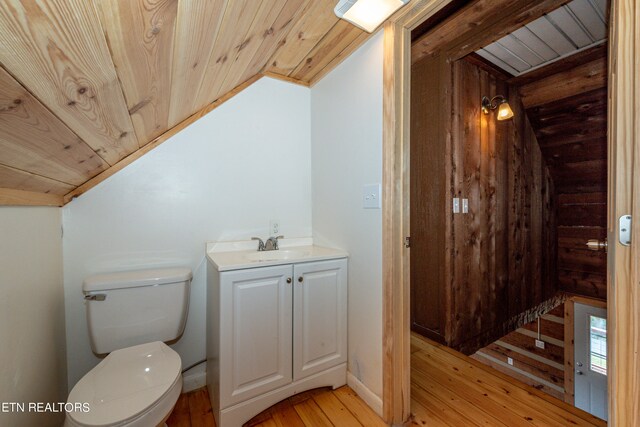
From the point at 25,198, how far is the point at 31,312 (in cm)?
48

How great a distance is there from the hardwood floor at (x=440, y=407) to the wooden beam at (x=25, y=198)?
126 centimetres

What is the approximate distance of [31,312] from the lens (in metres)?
1.10

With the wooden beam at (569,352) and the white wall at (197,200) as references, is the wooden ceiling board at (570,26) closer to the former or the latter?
the white wall at (197,200)

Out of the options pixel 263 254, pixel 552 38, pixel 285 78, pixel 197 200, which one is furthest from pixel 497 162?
pixel 197 200

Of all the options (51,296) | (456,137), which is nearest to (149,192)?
(51,296)

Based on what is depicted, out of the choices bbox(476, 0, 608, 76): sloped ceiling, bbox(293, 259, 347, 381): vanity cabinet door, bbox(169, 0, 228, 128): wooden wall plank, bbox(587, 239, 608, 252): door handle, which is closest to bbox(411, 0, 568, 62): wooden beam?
A: bbox(476, 0, 608, 76): sloped ceiling

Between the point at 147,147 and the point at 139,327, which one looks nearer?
the point at 139,327

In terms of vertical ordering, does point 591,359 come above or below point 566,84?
below

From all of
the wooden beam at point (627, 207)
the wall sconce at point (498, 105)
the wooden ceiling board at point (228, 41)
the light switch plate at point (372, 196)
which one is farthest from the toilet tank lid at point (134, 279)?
the wall sconce at point (498, 105)

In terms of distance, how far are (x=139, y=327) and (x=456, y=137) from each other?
2490mm

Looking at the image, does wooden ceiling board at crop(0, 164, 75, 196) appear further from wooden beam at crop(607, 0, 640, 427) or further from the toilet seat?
wooden beam at crop(607, 0, 640, 427)

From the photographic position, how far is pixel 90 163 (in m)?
1.24

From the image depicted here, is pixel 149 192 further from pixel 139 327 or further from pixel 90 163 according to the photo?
pixel 139 327

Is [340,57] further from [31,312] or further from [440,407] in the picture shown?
[440,407]
